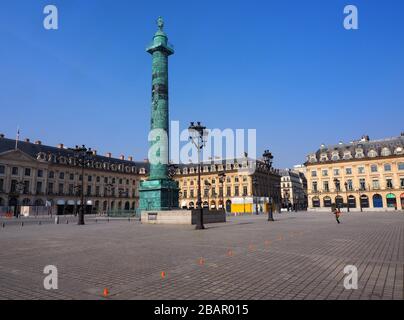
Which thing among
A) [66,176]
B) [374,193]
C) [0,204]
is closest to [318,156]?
[374,193]

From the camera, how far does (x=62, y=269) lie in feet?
27.9

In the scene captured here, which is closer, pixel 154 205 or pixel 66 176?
pixel 154 205

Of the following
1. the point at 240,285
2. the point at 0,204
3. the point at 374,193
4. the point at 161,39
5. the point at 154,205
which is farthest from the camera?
the point at 374,193

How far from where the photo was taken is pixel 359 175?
75938 millimetres

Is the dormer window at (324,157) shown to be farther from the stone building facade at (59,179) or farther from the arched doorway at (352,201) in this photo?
the stone building facade at (59,179)

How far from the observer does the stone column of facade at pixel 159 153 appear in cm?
3569

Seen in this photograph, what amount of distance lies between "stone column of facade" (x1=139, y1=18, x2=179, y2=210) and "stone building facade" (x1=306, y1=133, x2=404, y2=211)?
45.5m

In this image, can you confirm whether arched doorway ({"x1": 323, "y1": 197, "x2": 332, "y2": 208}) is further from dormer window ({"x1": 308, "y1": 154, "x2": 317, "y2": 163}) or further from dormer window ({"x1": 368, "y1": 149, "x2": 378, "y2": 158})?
dormer window ({"x1": 368, "y1": 149, "x2": 378, "y2": 158})

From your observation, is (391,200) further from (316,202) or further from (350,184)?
(316,202)

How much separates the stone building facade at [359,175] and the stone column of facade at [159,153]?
4546 centimetres

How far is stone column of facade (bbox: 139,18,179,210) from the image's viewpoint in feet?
117

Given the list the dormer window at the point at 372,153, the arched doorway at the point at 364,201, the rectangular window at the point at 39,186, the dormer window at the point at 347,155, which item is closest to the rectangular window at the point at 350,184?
the arched doorway at the point at 364,201
